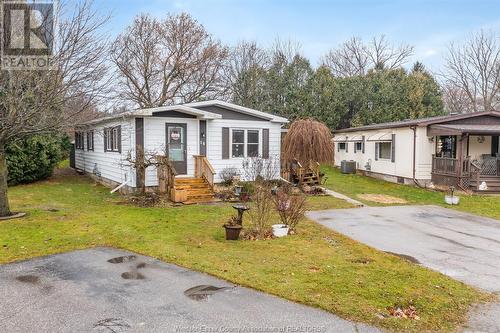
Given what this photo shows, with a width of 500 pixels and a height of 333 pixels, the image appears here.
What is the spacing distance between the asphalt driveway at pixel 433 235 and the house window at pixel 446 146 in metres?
6.00

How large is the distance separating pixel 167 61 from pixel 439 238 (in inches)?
903

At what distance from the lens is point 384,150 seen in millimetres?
20172

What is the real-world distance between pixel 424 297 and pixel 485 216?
805 centimetres

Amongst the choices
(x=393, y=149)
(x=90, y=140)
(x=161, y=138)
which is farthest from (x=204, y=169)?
(x=393, y=149)

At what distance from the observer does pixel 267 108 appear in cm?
2872

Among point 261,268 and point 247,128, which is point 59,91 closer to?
point 261,268

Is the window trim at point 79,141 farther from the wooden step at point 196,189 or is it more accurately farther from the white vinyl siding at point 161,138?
the wooden step at point 196,189

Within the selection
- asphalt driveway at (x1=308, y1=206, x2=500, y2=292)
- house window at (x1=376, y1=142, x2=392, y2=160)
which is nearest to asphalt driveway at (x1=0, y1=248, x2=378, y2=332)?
asphalt driveway at (x1=308, y1=206, x2=500, y2=292)

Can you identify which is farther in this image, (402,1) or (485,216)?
Answer: (402,1)

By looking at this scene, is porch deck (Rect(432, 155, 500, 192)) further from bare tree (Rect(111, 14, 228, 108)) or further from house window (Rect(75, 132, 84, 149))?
house window (Rect(75, 132, 84, 149))

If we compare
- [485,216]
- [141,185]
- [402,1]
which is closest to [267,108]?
[402,1]

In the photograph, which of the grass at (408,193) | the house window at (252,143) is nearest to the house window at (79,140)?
the house window at (252,143)

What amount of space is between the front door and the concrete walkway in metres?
5.48

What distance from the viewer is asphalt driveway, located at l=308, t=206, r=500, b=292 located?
604 centimetres
